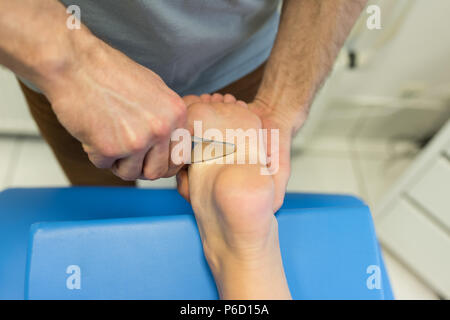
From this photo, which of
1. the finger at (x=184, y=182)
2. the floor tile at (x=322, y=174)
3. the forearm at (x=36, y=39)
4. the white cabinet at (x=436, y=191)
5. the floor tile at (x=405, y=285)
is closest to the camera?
the forearm at (x=36, y=39)

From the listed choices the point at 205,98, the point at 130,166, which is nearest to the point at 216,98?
the point at 205,98

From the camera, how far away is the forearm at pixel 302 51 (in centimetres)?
61

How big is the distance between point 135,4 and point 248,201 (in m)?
0.30

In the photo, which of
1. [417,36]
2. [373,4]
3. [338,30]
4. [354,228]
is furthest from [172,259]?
[417,36]

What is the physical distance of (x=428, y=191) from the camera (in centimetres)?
105

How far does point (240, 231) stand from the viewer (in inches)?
19.1

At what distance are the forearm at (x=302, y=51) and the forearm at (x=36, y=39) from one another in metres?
0.38

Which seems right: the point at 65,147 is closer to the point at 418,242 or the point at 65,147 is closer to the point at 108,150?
the point at 108,150

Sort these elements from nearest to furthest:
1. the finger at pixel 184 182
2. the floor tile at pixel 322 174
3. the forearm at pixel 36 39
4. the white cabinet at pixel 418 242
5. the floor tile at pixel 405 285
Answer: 1. the forearm at pixel 36 39
2. the finger at pixel 184 182
3. the white cabinet at pixel 418 242
4. the floor tile at pixel 405 285
5. the floor tile at pixel 322 174

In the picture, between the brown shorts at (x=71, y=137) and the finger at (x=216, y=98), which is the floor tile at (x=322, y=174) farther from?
the finger at (x=216, y=98)

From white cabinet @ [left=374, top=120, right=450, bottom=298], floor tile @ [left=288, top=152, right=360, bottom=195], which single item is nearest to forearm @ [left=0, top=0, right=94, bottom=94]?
white cabinet @ [left=374, top=120, right=450, bottom=298]

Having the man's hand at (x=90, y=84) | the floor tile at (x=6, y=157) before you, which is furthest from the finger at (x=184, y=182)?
the floor tile at (x=6, y=157)

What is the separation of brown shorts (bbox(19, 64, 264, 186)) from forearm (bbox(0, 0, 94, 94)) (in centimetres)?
26

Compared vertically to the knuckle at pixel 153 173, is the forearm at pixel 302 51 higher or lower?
higher
